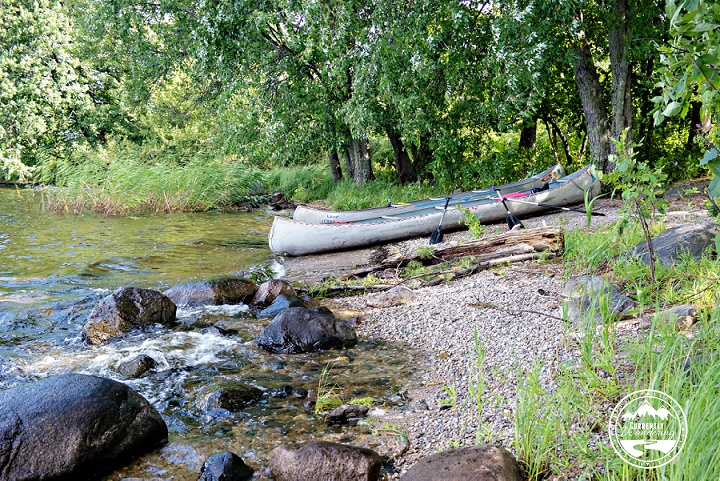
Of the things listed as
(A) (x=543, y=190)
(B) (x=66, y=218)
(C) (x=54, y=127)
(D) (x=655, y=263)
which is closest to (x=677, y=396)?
(D) (x=655, y=263)

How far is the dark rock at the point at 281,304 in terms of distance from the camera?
6.59 m

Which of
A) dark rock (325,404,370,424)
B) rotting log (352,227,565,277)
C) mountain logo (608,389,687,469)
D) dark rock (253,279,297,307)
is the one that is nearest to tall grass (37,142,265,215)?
dark rock (253,279,297,307)

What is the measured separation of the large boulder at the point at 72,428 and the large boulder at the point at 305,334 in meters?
1.72

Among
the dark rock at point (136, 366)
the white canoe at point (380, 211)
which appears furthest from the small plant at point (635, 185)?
the white canoe at point (380, 211)

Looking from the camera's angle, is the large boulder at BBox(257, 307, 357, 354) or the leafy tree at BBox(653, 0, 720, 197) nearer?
the leafy tree at BBox(653, 0, 720, 197)

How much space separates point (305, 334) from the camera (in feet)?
18.0

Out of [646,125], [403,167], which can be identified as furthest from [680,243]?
[403,167]

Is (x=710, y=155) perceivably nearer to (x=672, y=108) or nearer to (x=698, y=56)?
(x=672, y=108)

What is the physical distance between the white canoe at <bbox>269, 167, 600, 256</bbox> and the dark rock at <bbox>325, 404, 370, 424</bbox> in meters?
6.53

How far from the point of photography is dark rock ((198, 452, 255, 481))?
3248 mm

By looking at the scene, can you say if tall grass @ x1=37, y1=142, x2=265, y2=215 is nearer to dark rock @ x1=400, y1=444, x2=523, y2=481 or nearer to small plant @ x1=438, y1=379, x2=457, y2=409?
small plant @ x1=438, y1=379, x2=457, y2=409

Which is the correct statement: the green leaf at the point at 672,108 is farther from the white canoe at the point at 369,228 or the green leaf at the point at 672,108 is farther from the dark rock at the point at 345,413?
the white canoe at the point at 369,228

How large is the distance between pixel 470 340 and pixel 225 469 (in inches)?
98.8

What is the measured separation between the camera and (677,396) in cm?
258
